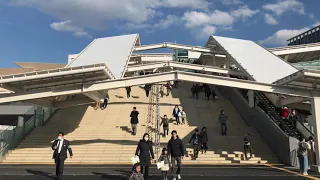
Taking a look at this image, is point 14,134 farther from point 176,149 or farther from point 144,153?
point 176,149

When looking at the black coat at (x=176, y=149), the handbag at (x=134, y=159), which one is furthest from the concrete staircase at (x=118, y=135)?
the handbag at (x=134, y=159)

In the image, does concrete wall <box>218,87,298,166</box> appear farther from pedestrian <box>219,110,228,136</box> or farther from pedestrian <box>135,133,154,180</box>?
pedestrian <box>135,133,154,180</box>

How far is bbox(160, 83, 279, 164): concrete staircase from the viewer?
13883 mm

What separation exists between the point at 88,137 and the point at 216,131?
7.17 meters

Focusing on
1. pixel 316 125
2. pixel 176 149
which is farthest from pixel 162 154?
pixel 316 125

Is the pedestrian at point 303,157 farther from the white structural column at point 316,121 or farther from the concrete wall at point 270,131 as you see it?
the concrete wall at point 270,131

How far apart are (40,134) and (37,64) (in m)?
22.6

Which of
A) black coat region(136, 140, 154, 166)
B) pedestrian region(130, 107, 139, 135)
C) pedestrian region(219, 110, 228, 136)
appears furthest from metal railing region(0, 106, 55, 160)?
pedestrian region(219, 110, 228, 136)

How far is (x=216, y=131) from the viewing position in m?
17.1

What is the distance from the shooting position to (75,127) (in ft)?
59.7

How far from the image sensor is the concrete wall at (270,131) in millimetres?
12672

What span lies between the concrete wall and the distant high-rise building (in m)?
71.2

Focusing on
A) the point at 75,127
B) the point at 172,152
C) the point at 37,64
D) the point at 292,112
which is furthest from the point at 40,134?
the point at 37,64

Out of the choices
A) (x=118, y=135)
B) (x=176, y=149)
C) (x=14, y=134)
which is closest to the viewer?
(x=176, y=149)
